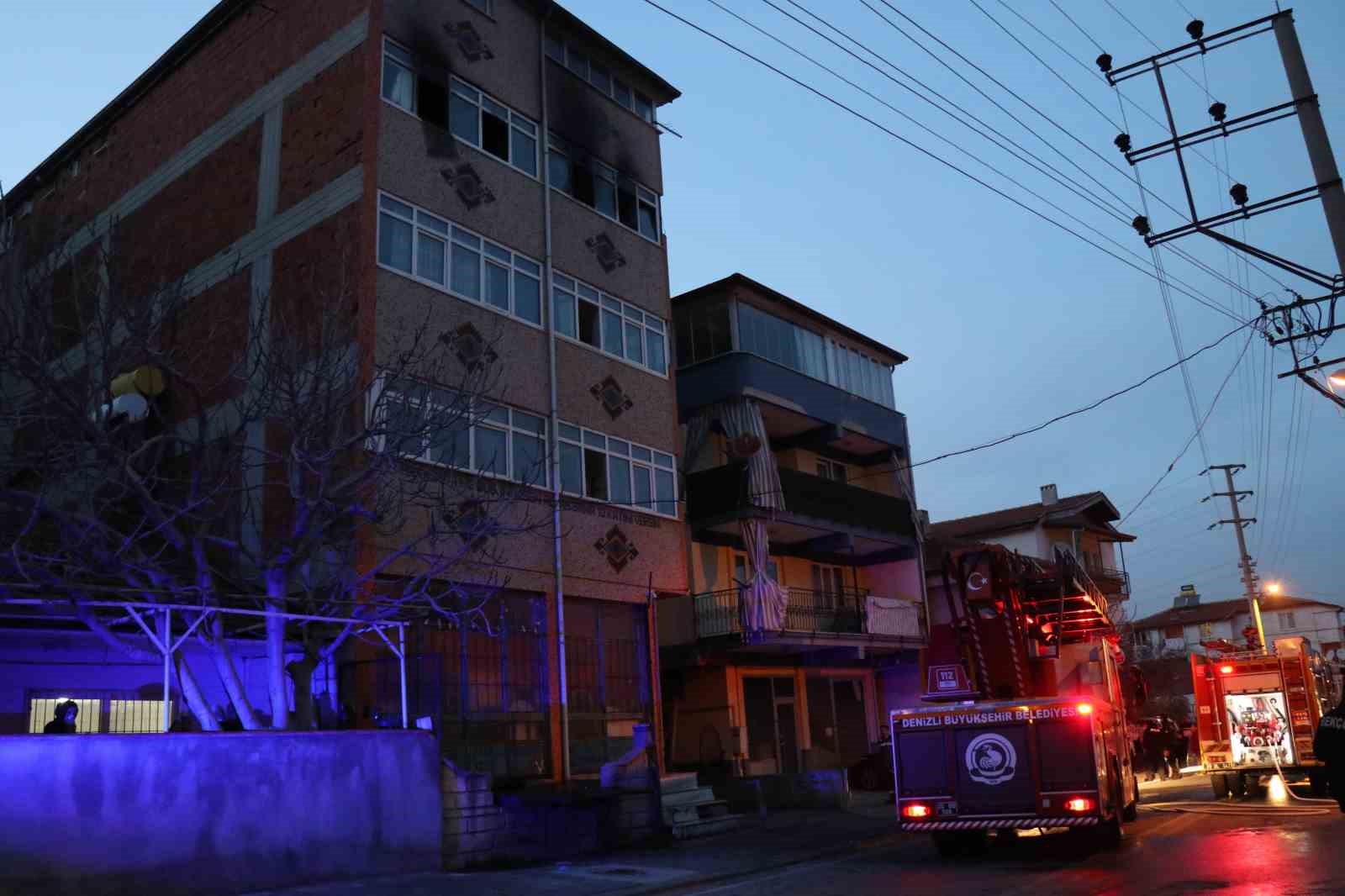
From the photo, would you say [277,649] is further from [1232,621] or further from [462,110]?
[1232,621]

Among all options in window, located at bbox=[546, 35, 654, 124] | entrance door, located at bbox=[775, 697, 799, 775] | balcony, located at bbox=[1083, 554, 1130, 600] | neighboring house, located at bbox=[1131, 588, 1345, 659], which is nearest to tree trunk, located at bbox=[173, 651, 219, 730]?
window, located at bbox=[546, 35, 654, 124]

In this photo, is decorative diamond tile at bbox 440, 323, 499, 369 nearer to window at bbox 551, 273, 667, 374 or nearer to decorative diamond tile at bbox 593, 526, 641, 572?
window at bbox 551, 273, 667, 374

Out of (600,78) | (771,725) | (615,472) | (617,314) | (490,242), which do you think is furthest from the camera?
(771,725)

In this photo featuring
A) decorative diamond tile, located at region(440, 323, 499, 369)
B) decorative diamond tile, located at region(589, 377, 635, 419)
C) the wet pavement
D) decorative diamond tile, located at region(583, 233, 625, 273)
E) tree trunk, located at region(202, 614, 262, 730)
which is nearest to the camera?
the wet pavement

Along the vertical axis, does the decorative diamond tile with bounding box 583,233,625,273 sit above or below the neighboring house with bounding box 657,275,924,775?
above

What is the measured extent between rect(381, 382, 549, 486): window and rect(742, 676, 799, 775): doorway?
10.5 metres

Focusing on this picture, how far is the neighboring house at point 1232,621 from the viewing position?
288ft

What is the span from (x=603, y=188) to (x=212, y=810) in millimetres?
15441

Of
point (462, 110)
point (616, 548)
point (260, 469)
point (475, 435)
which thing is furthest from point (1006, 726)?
point (462, 110)

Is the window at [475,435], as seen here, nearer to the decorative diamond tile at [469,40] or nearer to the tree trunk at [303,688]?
the tree trunk at [303,688]

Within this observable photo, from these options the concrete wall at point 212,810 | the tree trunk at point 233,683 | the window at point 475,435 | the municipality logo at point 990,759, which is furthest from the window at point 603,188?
the municipality logo at point 990,759

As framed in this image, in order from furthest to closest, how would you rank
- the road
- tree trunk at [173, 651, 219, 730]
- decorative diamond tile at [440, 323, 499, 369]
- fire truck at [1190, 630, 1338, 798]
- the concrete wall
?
1. fire truck at [1190, 630, 1338, 798]
2. decorative diamond tile at [440, 323, 499, 369]
3. tree trunk at [173, 651, 219, 730]
4. the road
5. the concrete wall

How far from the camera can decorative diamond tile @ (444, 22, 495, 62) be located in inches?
817

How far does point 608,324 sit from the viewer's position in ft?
74.6
